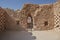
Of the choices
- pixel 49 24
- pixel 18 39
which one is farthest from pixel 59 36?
pixel 49 24

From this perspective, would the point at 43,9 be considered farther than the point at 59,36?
Yes

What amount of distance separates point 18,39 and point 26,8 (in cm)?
930

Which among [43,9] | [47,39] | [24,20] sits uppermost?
[43,9]

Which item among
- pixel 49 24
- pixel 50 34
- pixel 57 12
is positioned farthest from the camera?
pixel 49 24

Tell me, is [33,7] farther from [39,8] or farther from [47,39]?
[47,39]

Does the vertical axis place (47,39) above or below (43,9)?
below

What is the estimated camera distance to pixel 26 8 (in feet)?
54.0

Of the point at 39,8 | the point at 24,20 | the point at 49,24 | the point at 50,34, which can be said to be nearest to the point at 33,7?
the point at 39,8

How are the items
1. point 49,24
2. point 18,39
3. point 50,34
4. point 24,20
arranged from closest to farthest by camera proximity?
point 18,39, point 50,34, point 49,24, point 24,20

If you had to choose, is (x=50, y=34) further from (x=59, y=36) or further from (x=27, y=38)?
(x=27, y=38)

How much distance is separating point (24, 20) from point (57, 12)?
14.5ft

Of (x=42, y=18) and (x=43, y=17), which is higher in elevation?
(x=43, y=17)

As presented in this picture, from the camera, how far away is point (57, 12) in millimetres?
13547

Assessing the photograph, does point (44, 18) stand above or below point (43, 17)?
below
